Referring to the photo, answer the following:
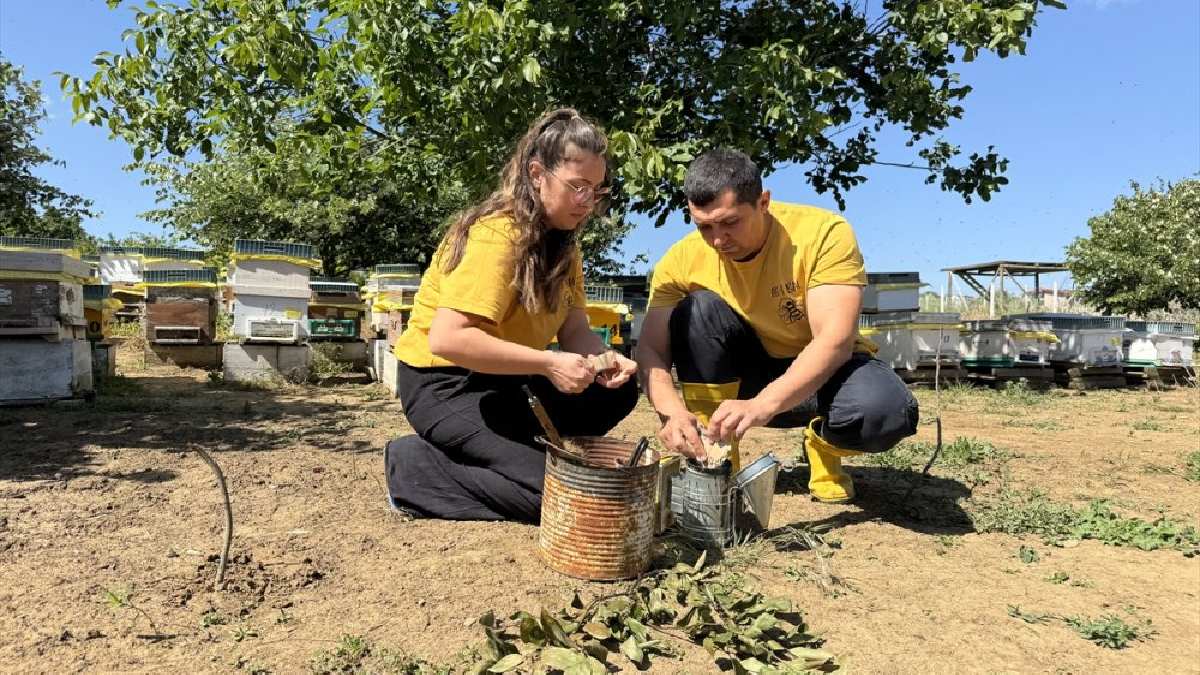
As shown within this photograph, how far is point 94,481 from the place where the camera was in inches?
126

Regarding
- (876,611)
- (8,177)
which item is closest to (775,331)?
(876,611)

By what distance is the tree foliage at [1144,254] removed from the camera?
17.6m

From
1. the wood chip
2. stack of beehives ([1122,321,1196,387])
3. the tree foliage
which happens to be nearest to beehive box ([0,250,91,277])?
the wood chip

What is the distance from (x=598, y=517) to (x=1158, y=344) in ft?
38.5

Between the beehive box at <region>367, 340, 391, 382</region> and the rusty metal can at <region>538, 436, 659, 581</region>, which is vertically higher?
the beehive box at <region>367, 340, 391, 382</region>

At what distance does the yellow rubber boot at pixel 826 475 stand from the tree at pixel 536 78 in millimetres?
2772

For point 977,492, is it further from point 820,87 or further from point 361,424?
point 820,87

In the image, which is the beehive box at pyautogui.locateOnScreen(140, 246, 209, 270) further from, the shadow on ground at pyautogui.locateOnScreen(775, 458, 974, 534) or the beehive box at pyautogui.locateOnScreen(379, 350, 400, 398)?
the shadow on ground at pyautogui.locateOnScreen(775, 458, 974, 534)

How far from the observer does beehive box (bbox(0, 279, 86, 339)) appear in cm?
523

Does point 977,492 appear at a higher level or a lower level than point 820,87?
lower

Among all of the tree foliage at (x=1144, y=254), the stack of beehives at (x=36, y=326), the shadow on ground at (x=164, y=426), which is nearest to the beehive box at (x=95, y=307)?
the shadow on ground at (x=164, y=426)

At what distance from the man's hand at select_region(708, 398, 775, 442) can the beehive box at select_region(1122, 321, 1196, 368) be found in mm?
10737

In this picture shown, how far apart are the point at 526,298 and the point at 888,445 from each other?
1.55 meters

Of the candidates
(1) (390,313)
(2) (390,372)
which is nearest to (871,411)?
(2) (390,372)
